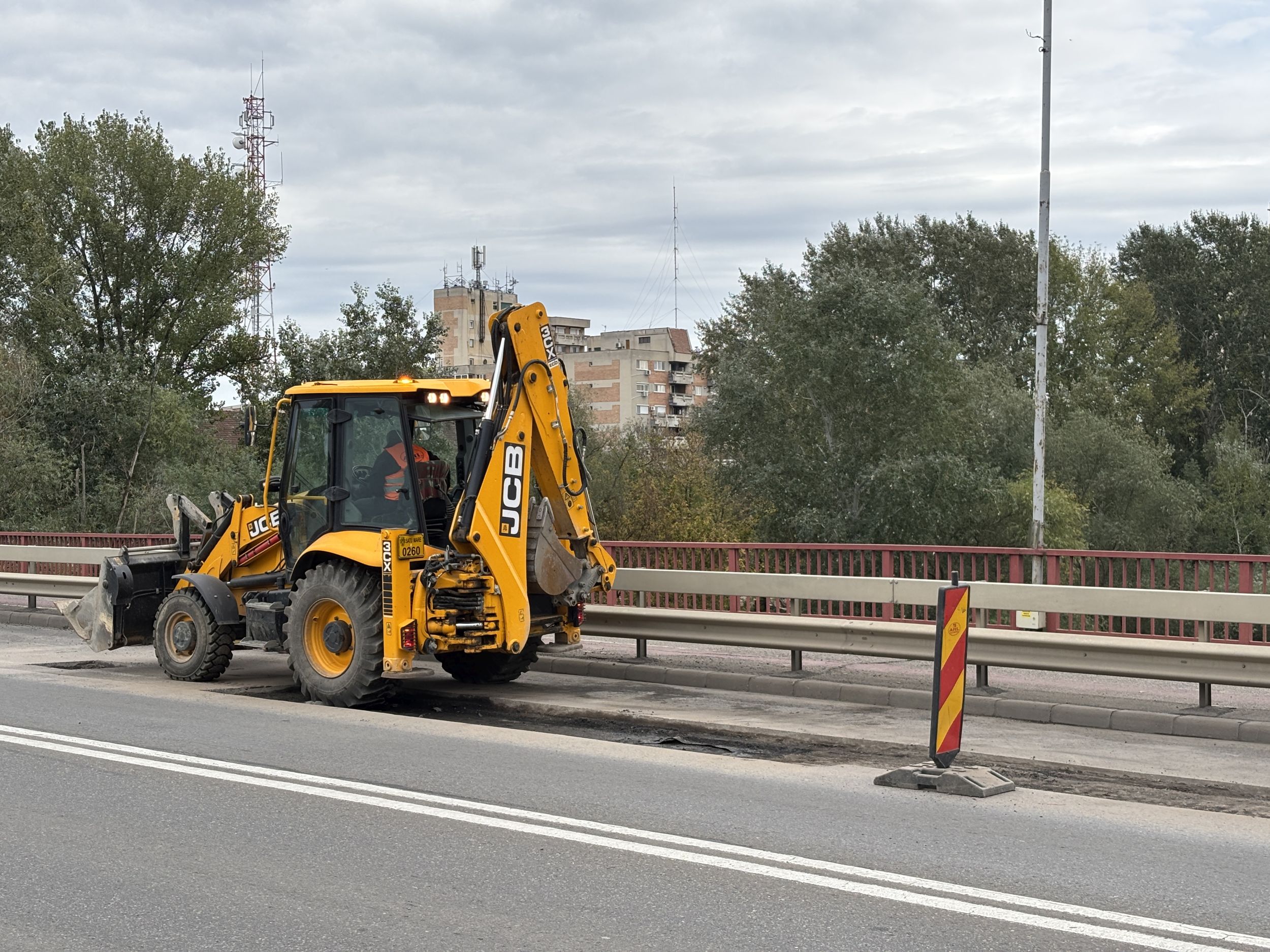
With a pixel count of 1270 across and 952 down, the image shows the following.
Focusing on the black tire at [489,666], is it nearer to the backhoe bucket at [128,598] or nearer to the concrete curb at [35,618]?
the backhoe bucket at [128,598]

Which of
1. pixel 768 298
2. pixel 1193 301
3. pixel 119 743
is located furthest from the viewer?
pixel 1193 301

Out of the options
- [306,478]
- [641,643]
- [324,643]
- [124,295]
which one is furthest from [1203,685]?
[124,295]

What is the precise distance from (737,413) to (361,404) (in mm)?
36099

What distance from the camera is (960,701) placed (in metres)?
8.51

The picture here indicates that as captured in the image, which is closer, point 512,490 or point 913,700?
point 512,490

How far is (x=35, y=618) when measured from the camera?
59.3 feet

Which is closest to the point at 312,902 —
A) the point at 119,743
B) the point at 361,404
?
the point at 119,743

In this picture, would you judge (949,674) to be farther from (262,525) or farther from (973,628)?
(262,525)

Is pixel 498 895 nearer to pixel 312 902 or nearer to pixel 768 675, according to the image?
pixel 312 902

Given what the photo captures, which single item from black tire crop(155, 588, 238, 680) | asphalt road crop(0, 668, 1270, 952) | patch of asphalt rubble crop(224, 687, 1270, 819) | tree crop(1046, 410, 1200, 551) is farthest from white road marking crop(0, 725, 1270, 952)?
tree crop(1046, 410, 1200, 551)

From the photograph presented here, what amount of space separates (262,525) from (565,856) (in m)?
6.86

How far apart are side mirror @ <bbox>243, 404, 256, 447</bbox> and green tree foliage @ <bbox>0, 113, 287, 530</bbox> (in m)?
25.8

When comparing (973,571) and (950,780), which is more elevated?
(973,571)

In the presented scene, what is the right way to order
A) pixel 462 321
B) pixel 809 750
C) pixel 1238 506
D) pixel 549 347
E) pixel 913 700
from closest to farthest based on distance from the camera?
pixel 809 750 → pixel 913 700 → pixel 549 347 → pixel 1238 506 → pixel 462 321
